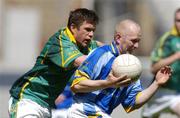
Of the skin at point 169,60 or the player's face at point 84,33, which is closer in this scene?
the player's face at point 84,33

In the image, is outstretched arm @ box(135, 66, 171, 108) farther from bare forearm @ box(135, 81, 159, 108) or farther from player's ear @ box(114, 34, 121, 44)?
player's ear @ box(114, 34, 121, 44)

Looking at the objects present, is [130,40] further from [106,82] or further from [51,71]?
[51,71]

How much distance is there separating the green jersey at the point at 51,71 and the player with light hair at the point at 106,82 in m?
0.22

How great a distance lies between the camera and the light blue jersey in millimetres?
7918

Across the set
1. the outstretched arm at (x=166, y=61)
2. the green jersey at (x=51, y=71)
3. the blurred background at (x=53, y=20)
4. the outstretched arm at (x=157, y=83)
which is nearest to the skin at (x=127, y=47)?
the outstretched arm at (x=157, y=83)

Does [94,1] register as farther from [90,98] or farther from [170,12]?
[90,98]

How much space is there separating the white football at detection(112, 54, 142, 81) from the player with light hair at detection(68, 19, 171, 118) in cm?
7

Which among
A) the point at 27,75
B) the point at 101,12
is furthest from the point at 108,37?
the point at 27,75

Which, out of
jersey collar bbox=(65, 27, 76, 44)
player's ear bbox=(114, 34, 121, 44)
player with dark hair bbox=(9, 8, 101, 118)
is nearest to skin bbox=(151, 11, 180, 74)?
player with dark hair bbox=(9, 8, 101, 118)

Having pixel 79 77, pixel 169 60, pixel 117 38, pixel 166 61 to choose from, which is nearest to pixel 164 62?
pixel 166 61

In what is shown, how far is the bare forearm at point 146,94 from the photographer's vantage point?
8.00 m

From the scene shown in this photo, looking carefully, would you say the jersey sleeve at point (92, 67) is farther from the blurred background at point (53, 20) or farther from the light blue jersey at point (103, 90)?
the blurred background at point (53, 20)

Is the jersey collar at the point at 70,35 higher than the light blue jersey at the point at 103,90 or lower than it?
higher

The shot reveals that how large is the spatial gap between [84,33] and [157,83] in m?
0.82
